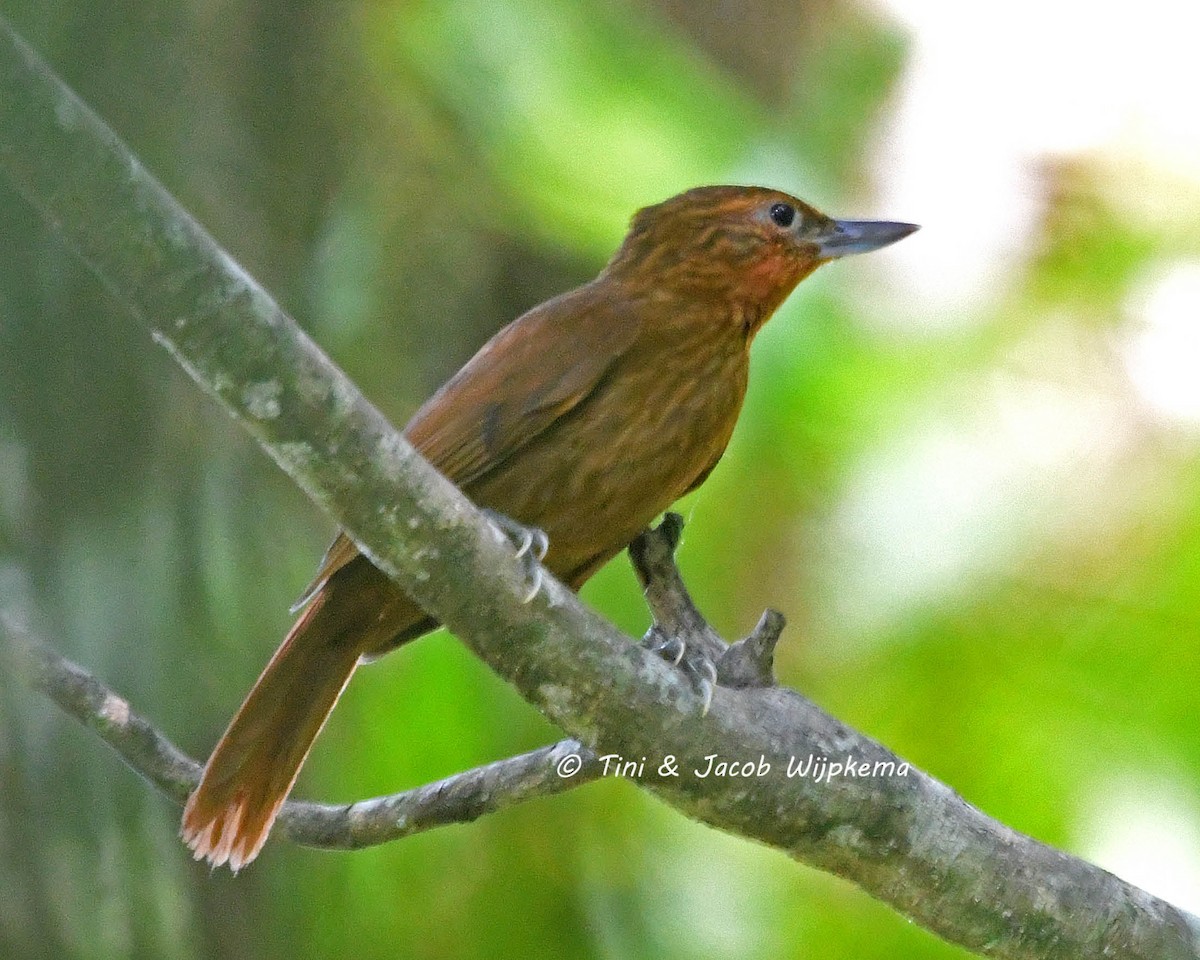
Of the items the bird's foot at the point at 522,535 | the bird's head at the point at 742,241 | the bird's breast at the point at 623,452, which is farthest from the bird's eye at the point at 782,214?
the bird's foot at the point at 522,535

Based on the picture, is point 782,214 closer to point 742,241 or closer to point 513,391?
point 742,241

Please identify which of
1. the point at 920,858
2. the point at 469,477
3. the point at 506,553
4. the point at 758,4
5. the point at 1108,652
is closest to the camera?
the point at 506,553

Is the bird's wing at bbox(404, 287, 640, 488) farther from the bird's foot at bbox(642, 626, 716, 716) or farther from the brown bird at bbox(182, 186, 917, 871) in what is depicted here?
the bird's foot at bbox(642, 626, 716, 716)

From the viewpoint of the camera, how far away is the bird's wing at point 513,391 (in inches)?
108

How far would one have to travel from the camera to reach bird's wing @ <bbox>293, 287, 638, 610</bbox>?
8.98 feet

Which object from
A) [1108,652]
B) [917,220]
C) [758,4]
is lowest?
[1108,652]

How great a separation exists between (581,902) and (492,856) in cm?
24

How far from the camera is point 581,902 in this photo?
3.00m

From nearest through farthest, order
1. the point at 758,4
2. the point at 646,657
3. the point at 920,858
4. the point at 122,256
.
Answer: the point at 122,256 < the point at 646,657 < the point at 920,858 < the point at 758,4

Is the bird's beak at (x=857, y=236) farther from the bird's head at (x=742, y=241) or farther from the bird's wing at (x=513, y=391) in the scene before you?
the bird's wing at (x=513, y=391)

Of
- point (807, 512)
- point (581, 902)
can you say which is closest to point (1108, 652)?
point (807, 512)

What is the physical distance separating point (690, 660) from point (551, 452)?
0.48 metres

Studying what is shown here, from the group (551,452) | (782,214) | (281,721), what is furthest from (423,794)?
(782,214)

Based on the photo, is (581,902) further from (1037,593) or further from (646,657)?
(1037,593)
